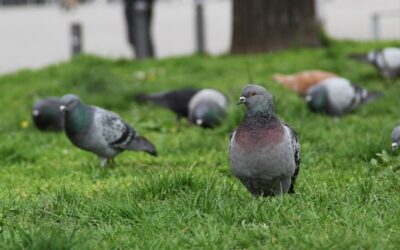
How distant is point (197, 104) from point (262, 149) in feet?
12.2

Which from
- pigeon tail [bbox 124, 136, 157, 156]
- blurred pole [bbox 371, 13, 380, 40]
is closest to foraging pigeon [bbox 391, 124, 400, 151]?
pigeon tail [bbox 124, 136, 157, 156]

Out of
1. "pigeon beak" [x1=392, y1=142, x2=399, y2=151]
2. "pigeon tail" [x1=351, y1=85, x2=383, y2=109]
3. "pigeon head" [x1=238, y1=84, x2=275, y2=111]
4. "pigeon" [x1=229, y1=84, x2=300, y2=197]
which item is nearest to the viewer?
"pigeon" [x1=229, y1=84, x2=300, y2=197]

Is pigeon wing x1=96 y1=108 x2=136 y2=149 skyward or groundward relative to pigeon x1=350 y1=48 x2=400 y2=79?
skyward

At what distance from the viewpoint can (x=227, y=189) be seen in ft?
16.1

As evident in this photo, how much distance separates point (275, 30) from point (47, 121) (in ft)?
16.1

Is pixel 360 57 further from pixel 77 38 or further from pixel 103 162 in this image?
pixel 77 38

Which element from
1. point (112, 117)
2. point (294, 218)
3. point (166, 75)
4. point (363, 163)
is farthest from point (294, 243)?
point (166, 75)

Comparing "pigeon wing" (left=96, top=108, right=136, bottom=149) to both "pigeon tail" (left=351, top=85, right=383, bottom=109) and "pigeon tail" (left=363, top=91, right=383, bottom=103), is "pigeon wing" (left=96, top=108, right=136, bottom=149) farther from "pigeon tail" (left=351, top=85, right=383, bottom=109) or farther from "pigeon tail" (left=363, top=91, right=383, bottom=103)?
"pigeon tail" (left=363, top=91, right=383, bottom=103)

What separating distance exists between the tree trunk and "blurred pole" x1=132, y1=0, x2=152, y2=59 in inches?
87.7

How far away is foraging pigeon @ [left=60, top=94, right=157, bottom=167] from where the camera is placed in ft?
20.7

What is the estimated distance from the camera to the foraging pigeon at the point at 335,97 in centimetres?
846

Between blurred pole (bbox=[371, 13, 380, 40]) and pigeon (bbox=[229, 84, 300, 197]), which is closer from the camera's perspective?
pigeon (bbox=[229, 84, 300, 197])

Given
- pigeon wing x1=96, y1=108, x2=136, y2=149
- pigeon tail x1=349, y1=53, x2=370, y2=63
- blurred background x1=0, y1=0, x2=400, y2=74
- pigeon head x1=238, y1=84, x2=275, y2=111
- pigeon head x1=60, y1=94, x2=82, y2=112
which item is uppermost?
pigeon head x1=238, y1=84, x2=275, y2=111

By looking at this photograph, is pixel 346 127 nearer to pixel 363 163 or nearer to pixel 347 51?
pixel 363 163
